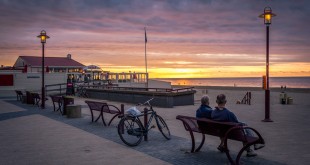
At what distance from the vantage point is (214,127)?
7.32 meters

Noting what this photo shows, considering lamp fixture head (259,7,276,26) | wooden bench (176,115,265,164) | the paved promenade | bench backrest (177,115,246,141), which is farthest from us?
lamp fixture head (259,7,276,26)

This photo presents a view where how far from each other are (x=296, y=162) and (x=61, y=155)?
5.26 m

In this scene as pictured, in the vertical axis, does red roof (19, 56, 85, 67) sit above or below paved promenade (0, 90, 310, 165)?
above

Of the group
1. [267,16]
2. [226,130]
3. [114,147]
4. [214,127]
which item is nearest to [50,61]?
[267,16]

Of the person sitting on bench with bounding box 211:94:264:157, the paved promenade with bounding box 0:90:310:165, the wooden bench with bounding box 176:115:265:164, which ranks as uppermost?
the person sitting on bench with bounding box 211:94:264:157

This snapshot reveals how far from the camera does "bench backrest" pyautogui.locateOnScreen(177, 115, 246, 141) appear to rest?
22.3ft

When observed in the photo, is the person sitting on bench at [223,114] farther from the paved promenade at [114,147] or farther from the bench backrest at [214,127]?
the paved promenade at [114,147]

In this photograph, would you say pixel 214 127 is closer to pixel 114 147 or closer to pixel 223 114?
pixel 223 114

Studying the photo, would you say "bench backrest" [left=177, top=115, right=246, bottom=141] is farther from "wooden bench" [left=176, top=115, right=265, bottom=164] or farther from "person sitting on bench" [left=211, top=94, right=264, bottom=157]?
"person sitting on bench" [left=211, top=94, right=264, bottom=157]

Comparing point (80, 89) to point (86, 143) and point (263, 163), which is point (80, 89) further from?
point (263, 163)

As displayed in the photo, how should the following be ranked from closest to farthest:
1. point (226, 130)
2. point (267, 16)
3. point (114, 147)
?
point (226, 130), point (114, 147), point (267, 16)

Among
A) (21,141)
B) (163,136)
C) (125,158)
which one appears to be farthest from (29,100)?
(125,158)

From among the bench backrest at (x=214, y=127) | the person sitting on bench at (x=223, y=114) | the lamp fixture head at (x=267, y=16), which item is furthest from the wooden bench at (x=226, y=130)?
the lamp fixture head at (x=267, y=16)

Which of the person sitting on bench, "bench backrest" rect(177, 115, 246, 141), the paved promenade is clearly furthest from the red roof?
the person sitting on bench
